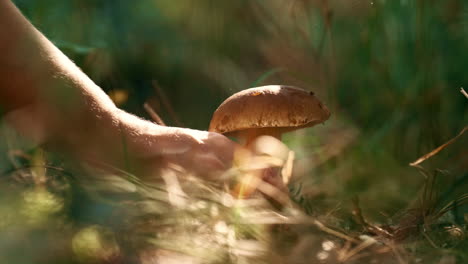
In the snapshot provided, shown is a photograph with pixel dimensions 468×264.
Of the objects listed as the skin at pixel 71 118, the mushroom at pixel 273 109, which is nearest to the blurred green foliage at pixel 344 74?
the mushroom at pixel 273 109

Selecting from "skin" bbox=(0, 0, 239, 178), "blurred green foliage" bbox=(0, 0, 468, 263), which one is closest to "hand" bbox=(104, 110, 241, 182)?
"skin" bbox=(0, 0, 239, 178)

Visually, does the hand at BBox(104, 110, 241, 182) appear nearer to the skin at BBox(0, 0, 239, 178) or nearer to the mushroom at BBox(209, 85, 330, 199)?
the skin at BBox(0, 0, 239, 178)

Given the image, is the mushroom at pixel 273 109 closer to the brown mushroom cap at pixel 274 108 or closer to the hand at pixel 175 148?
the brown mushroom cap at pixel 274 108

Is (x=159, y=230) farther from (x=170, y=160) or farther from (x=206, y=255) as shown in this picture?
(x=170, y=160)

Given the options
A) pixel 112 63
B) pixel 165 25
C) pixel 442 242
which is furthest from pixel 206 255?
pixel 165 25

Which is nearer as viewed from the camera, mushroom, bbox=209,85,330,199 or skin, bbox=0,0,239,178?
skin, bbox=0,0,239,178

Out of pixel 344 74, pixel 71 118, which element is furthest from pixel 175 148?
pixel 344 74

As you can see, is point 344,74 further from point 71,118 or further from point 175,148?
point 71,118

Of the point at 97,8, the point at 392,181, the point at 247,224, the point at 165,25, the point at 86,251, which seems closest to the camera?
the point at 86,251
